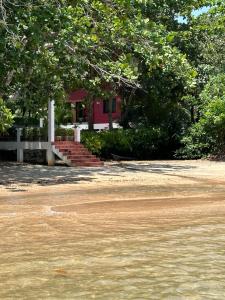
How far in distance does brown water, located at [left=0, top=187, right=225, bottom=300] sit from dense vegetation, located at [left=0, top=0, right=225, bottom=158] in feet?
18.7

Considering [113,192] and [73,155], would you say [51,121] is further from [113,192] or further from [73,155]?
[113,192]

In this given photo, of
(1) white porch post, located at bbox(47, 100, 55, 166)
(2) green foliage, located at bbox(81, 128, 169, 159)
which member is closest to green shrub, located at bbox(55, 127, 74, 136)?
(1) white porch post, located at bbox(47, 100, 55, 166)

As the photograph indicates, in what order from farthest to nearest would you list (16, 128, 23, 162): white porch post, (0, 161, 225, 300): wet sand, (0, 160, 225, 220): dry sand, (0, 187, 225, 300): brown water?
1. (16, 128, 23, 162): white porch post
2. (0, 160, 225, 220): dry sand
3. (0, 161, 225, 300): wet sand
4. (0, 187, 225, 300): brown water

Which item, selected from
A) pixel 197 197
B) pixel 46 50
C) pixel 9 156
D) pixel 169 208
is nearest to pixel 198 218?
pixel 169 208

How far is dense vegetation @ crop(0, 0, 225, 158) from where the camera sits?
14.7 m

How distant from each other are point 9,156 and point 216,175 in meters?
12.3

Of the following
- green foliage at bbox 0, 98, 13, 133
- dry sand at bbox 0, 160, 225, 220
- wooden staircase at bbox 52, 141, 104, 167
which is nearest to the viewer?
dry sand at bbox 0, 160, 225, 220

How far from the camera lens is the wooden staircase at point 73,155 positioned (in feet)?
79.0

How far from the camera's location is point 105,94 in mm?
21938

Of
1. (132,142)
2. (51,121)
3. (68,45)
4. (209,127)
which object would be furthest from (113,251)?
(132,142)

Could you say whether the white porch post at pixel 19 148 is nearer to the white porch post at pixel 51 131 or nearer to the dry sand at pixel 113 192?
the white porch post at pixel 51 131

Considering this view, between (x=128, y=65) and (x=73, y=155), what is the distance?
26.2ft

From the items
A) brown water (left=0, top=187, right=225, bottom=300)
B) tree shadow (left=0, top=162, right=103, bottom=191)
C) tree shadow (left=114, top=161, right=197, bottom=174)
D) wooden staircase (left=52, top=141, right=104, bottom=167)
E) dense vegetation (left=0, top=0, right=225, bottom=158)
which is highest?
dense vegetation (left=0, top=0, right=225, bottom=158)

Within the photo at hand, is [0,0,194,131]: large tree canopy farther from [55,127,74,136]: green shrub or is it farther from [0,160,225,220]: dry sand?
[55,127,74,136]: green shrub
